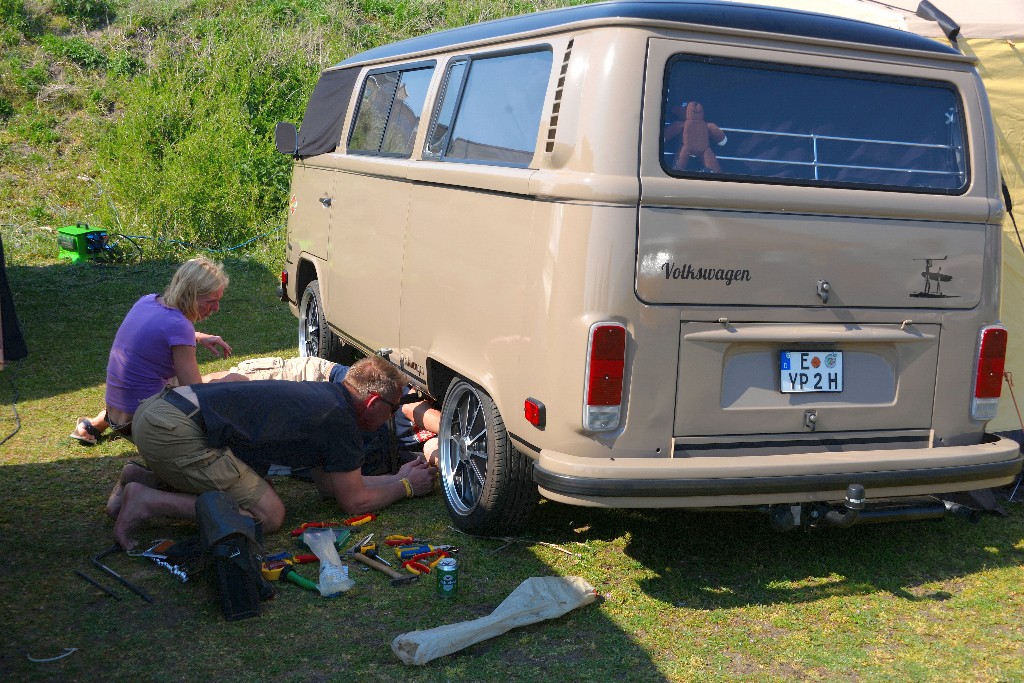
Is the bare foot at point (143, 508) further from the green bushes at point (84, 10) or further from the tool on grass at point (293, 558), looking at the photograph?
the green bushes at point (84, 10)

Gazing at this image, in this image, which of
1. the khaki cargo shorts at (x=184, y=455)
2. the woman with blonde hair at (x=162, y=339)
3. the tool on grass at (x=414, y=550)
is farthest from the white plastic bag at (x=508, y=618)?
the woman with blonde hair at (x=162, y=339)

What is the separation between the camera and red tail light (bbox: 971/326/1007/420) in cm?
466

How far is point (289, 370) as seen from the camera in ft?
21.6

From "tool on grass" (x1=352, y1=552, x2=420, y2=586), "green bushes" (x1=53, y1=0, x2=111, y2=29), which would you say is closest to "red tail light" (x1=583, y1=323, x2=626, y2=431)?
"tool on grass" (x1=352, y1=552, x2=420, y2=586)

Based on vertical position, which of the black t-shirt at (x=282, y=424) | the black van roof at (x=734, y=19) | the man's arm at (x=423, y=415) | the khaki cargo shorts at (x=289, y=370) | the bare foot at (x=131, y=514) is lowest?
the bare foot at (x=131, y=514)

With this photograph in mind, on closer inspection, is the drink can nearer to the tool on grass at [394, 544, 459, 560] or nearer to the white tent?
the tool on grass at [394, 544, 459, 560]

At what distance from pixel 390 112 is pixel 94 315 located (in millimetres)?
5027

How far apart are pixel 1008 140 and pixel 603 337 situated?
3.77 metres

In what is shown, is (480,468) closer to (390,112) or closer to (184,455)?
(184,455)

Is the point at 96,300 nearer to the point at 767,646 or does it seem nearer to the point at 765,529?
the point at 765,529

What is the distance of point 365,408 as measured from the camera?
16.3 ft

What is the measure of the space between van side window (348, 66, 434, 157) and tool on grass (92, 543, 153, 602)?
2.59 m

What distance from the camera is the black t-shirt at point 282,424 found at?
4.77 metres

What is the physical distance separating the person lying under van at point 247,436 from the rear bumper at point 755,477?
3.69 ft
